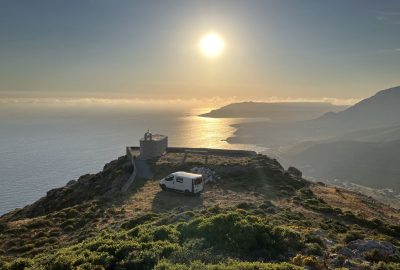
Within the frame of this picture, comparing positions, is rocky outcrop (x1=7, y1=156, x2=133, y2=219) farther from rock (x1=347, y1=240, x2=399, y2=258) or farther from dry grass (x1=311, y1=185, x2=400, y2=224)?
rock (x1=347, y1=240, x2=399, y2=258)

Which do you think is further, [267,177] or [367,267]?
[267,177]

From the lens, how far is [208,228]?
1838 cm

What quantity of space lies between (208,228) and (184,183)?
716 inches

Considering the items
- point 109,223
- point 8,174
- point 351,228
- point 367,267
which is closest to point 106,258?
point 367,267

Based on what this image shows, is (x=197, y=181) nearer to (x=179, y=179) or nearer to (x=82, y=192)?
(x=179, y=179)

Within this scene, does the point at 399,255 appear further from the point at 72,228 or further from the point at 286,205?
the point at 72,228

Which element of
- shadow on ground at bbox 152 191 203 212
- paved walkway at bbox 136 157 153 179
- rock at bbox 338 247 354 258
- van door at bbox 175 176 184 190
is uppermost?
rock at bbox 338 247 354 258

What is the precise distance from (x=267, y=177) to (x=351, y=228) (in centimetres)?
1902

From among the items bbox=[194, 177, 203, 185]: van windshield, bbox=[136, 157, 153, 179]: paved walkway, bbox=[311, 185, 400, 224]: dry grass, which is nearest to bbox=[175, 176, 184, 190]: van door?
bbox=[194, 177, 203, 185]: van windshield

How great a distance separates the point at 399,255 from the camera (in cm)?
1709

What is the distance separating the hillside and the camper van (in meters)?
0.90

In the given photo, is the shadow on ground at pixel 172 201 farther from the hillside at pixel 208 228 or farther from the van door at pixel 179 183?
the van door at pixel 179 183

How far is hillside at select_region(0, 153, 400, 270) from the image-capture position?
15.4m

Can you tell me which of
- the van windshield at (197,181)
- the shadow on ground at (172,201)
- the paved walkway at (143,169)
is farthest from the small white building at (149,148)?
the van windshield at (197,181)
